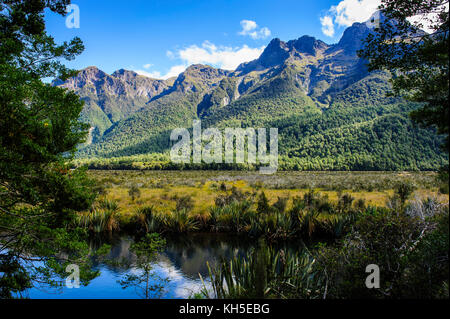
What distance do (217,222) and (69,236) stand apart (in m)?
7.50

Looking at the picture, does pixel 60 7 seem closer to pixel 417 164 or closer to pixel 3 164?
pixel 3 164

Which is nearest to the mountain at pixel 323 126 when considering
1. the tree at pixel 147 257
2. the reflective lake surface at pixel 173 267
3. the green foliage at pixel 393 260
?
the green foliage at pixel 393 260

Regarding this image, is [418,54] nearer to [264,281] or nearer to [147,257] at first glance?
[264,281]

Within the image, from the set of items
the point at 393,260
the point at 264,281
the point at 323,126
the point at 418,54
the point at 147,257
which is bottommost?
the point at 147,257

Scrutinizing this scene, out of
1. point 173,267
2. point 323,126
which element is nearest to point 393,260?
point 173,267

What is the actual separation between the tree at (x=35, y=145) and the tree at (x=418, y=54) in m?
6.93

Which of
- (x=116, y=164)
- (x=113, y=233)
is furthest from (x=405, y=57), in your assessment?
(x=116, y=164)

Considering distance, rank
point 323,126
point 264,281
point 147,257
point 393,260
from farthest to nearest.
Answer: point 323,126
point 147,257
point 264,281
point 393,260

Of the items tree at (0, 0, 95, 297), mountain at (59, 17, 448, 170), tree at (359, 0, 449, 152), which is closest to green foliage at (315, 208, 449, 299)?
tree at (359, 0, 449, 152)

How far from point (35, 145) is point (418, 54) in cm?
764

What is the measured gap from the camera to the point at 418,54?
4.58 metres

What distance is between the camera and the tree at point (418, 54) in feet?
11.9

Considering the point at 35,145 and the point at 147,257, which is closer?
the point at 35,145

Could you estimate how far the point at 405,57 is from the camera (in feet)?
16.3
